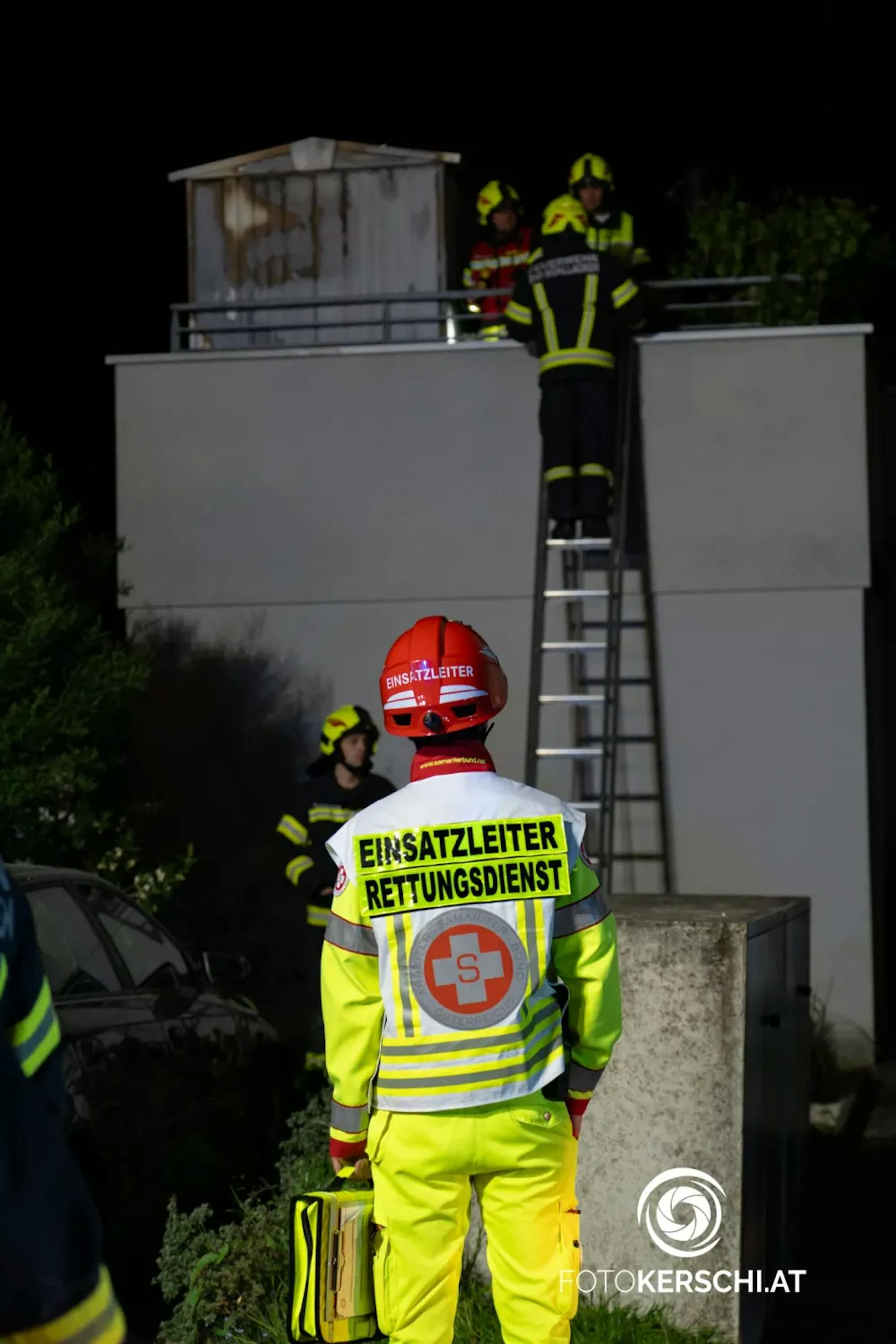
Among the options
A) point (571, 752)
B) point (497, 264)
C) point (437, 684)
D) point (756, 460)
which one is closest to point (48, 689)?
point (571, 752)

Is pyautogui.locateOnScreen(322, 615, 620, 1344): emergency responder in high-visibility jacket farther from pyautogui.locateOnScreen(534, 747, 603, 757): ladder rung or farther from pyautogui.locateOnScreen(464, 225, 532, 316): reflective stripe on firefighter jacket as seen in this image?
pyautogui.locateOnScreen(464, 225, 532, 316): reflective stripe on firefighter jacket

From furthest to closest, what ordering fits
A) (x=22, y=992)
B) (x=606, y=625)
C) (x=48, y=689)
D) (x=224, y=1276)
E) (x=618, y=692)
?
(x=606, y=625)
(x=618, y=692)
(x=48, y=689)
(x=224, y=1276)
(x=22, y=992)

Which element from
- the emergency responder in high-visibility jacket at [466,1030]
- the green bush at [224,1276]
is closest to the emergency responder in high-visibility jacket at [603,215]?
the green bush at [224,1276]

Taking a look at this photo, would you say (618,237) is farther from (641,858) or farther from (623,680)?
(641,858)

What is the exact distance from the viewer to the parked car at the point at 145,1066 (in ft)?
17.1

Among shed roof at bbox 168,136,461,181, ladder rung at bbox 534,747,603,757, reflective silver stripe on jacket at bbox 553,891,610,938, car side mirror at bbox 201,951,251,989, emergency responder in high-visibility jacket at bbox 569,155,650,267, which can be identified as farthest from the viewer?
shed roof at bbox 168,136,461,181

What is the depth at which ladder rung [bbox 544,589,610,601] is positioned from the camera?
9.09m

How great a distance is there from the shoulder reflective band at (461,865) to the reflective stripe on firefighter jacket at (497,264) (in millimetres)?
7132

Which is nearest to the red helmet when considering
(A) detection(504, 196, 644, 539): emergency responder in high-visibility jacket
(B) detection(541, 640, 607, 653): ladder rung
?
(B) detection(541, 640, 607, 653): ladder rung

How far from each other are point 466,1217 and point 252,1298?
5.54 ft

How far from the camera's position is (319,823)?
26.6ft

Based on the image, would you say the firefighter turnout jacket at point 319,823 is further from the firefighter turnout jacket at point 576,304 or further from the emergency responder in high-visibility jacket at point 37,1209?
the emergency responder in high-visibility jacket at point 37,1209

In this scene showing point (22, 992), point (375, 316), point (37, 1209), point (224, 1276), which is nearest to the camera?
point (37, 1209)

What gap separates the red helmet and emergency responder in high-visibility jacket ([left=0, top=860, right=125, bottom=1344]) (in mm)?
1933
